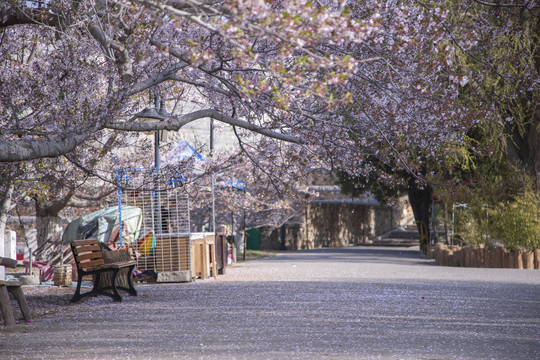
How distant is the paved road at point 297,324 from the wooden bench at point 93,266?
20 centimetres

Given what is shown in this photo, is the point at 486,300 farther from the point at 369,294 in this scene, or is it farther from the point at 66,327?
the point at 66,327

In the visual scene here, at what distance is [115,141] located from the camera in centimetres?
1210

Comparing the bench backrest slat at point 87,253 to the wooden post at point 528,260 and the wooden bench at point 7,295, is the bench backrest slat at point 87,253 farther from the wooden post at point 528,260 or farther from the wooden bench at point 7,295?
the wooden post at point 528,260

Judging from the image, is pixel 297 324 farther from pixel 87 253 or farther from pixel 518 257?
pixel 518 257

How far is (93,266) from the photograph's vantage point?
9.96m

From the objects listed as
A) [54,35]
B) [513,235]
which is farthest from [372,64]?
[513,235]

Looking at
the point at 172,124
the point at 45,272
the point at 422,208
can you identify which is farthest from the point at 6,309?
the point at 422,208

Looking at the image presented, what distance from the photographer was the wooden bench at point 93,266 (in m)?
9.62

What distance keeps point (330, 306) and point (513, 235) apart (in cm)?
913

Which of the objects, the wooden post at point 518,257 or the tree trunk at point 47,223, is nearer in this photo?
the tree trunk at point 47,223

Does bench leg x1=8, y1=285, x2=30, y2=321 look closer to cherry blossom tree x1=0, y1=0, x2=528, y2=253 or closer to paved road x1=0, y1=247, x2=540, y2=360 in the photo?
paved road x1=0, y1=247, x2=540, y2=360

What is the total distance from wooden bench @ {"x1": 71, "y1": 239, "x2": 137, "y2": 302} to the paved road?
0.20 meters

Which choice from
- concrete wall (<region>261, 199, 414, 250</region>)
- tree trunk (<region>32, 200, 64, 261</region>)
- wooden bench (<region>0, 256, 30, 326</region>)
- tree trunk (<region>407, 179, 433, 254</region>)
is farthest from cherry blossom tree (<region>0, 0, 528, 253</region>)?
concrete wall (<region>261, 199, 414, 250</region>)

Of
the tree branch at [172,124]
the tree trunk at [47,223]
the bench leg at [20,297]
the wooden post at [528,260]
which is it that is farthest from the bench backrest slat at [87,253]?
the wooden post at [528,260]
